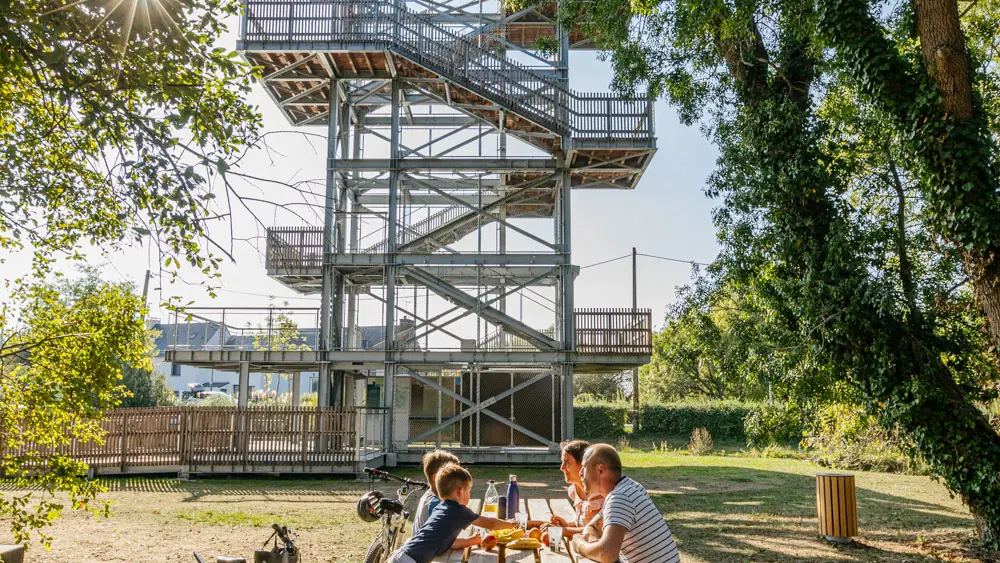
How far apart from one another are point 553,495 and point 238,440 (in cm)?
786

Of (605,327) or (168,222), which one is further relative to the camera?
(605,327)

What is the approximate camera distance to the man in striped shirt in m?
4.34

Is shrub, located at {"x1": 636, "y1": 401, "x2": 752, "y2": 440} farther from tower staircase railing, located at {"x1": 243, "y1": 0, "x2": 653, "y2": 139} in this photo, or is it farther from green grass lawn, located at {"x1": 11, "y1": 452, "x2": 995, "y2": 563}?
tower staircase railing, located at {"x1": 243, "y1": 0, "x2": 653, "y2": 139}

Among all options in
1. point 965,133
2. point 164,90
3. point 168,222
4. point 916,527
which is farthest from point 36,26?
point 916,527

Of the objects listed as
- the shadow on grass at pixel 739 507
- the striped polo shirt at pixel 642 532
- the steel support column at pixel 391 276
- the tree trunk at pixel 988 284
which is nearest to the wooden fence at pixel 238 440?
the shadow on grass at pixel 739 507

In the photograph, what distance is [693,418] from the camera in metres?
35.5

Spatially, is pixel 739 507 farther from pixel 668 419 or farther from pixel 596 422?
pixel 668 419

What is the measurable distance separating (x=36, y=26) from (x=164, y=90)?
68cm

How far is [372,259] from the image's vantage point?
67.8ft

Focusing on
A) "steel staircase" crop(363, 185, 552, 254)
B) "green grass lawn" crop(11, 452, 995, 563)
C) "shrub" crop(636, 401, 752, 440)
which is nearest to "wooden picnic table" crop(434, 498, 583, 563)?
"green grass lawn" crop(11, 452, 995, 563)

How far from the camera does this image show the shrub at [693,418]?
34.8 metres

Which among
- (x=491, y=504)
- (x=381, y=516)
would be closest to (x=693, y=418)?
(x=491, y=504)

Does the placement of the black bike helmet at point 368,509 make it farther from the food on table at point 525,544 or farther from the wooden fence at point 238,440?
the wooden fence at point 238,440

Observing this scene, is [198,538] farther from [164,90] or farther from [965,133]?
[965,133]
